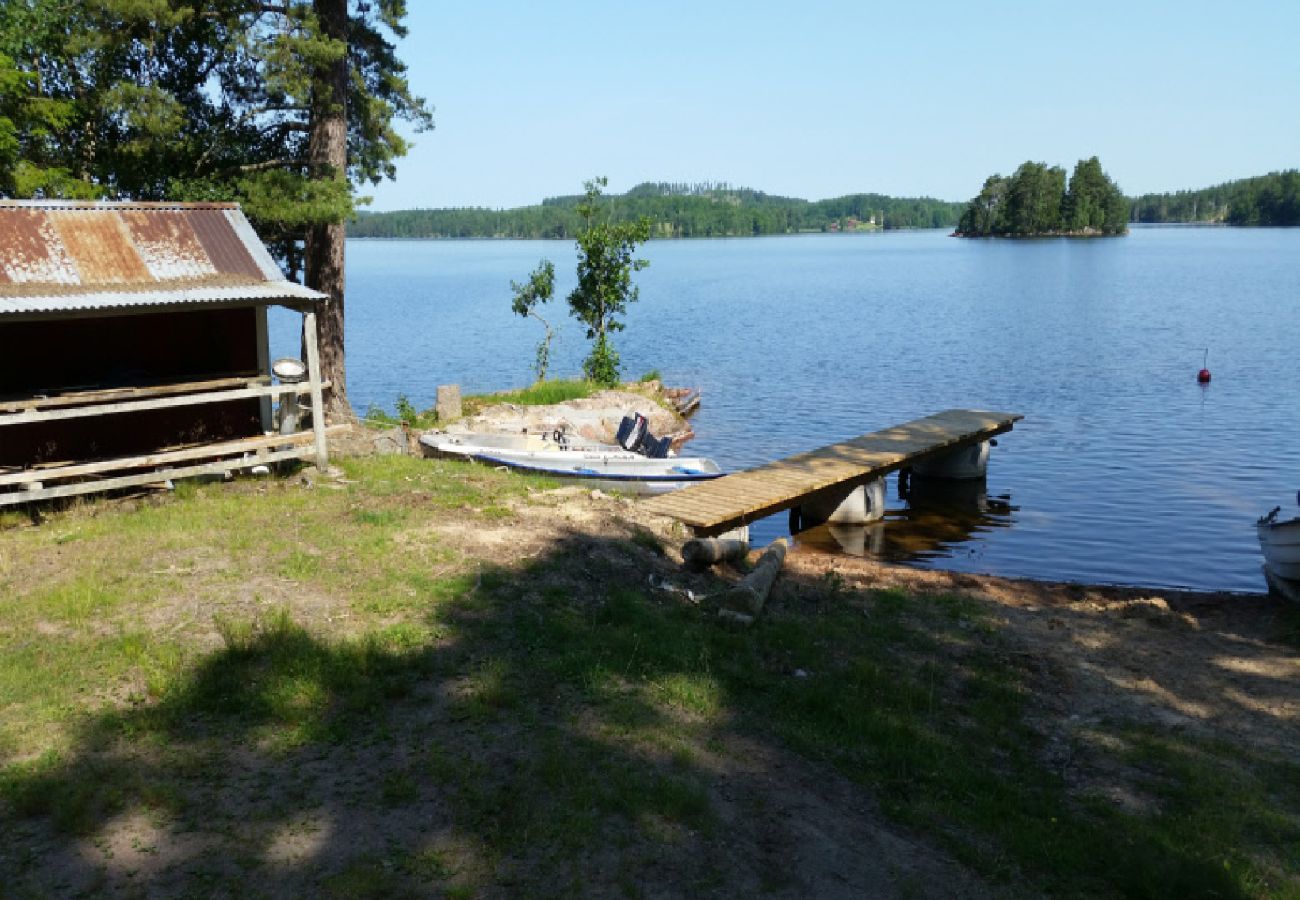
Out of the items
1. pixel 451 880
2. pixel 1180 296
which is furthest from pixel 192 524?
pixel 1180 296

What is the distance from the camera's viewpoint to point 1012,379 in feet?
143

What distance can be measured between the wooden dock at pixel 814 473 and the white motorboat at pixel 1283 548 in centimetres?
812

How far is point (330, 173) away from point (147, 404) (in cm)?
940

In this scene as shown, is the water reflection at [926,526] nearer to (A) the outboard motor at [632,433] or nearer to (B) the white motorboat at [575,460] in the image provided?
(B) the white motorboat at [575,460]

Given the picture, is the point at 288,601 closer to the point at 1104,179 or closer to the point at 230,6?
the point at 230,6

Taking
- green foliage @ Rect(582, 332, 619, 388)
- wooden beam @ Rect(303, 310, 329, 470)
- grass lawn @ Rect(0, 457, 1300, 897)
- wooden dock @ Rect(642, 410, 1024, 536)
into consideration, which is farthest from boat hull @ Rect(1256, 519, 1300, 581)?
green foliage @ Rect(582, 332, 619, 388)

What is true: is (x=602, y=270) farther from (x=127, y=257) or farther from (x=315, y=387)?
(x=127, y=257)

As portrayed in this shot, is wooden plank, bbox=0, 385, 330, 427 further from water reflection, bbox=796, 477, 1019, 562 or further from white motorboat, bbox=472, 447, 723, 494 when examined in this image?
water reflection, bbox=796, 477, 1019, 562

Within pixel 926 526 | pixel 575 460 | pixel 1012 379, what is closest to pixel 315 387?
pixel 575 460

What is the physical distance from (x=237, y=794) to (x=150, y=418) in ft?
33.2

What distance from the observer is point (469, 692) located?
904 centimetres

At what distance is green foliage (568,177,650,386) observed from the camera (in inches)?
1507

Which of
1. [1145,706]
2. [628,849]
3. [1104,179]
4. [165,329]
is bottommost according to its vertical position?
[1145,706]

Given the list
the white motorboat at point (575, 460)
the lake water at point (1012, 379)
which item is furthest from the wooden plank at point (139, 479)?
the lake water at point (1012, 379)
